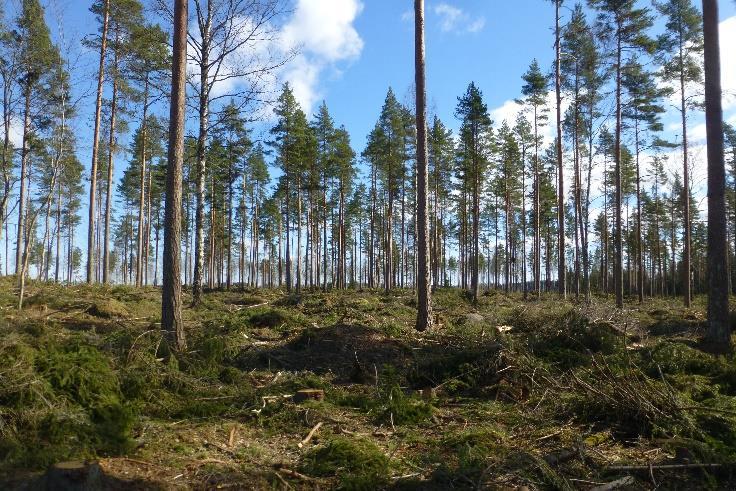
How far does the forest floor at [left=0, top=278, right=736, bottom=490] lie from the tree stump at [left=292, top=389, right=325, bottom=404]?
0.51 feet

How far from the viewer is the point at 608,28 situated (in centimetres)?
2186

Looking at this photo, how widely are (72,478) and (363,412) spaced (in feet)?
12.8

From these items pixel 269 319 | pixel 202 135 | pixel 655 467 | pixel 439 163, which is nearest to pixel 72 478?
pixel 655 467

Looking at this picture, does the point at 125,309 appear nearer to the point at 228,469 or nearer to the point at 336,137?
the point at 228,469

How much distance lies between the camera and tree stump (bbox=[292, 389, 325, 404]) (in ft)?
22.1

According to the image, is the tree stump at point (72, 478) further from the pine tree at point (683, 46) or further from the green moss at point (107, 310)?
the pine tree at point (683, 46)

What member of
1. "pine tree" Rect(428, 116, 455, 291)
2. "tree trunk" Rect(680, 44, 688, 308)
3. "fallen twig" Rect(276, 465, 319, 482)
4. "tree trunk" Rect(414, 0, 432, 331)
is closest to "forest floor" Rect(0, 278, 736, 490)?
"fallen twig" Rect(276, 465, 319, 482)

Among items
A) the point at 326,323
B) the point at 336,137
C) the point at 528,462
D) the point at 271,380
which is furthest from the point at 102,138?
the point at 528,462

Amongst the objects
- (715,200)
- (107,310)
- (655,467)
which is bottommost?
(655,467)

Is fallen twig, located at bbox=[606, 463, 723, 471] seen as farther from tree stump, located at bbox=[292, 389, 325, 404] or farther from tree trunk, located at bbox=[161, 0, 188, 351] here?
tree trunk, located at bbox=[161, 0, 188, 351]

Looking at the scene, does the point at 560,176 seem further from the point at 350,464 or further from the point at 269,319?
the point at 350,464

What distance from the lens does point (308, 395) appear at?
6.82m

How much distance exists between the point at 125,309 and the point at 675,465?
1268cm

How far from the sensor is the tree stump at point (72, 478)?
3.32 m
